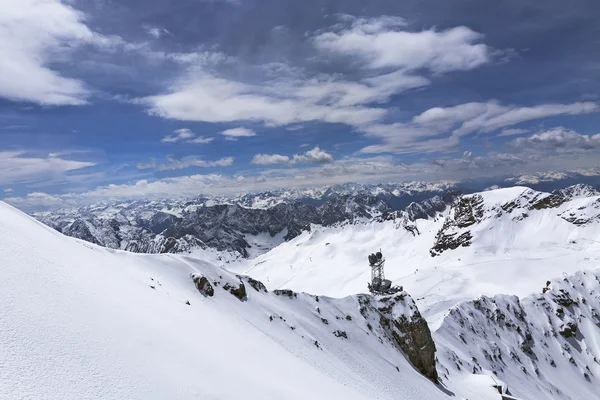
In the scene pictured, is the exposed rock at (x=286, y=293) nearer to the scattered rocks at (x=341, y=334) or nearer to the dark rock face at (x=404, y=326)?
the scattered rocks at (x=341, y=334)

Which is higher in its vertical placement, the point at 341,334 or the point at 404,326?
the point at 341,334

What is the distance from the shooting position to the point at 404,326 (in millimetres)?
61406

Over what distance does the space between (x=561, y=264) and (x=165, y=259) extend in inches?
8202

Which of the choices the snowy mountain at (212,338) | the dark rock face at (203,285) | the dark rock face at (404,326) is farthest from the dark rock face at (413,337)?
the dark rock face at (203,285)

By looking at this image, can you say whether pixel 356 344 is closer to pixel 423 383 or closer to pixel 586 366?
pixel 423 383

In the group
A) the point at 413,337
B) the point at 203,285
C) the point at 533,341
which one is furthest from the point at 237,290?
the point at 533,341

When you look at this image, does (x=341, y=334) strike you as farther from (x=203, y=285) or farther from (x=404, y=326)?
(x=203, y=285)

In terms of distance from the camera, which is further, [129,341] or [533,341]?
[533,341]

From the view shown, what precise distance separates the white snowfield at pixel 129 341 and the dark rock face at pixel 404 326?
50.0 feet

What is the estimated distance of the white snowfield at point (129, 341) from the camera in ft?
46.0

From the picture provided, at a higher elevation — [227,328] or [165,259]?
[165,259]

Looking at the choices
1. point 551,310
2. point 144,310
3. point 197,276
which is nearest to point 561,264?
point 551,310

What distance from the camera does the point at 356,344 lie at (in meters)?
51.1

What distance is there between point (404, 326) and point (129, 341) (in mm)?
54275
